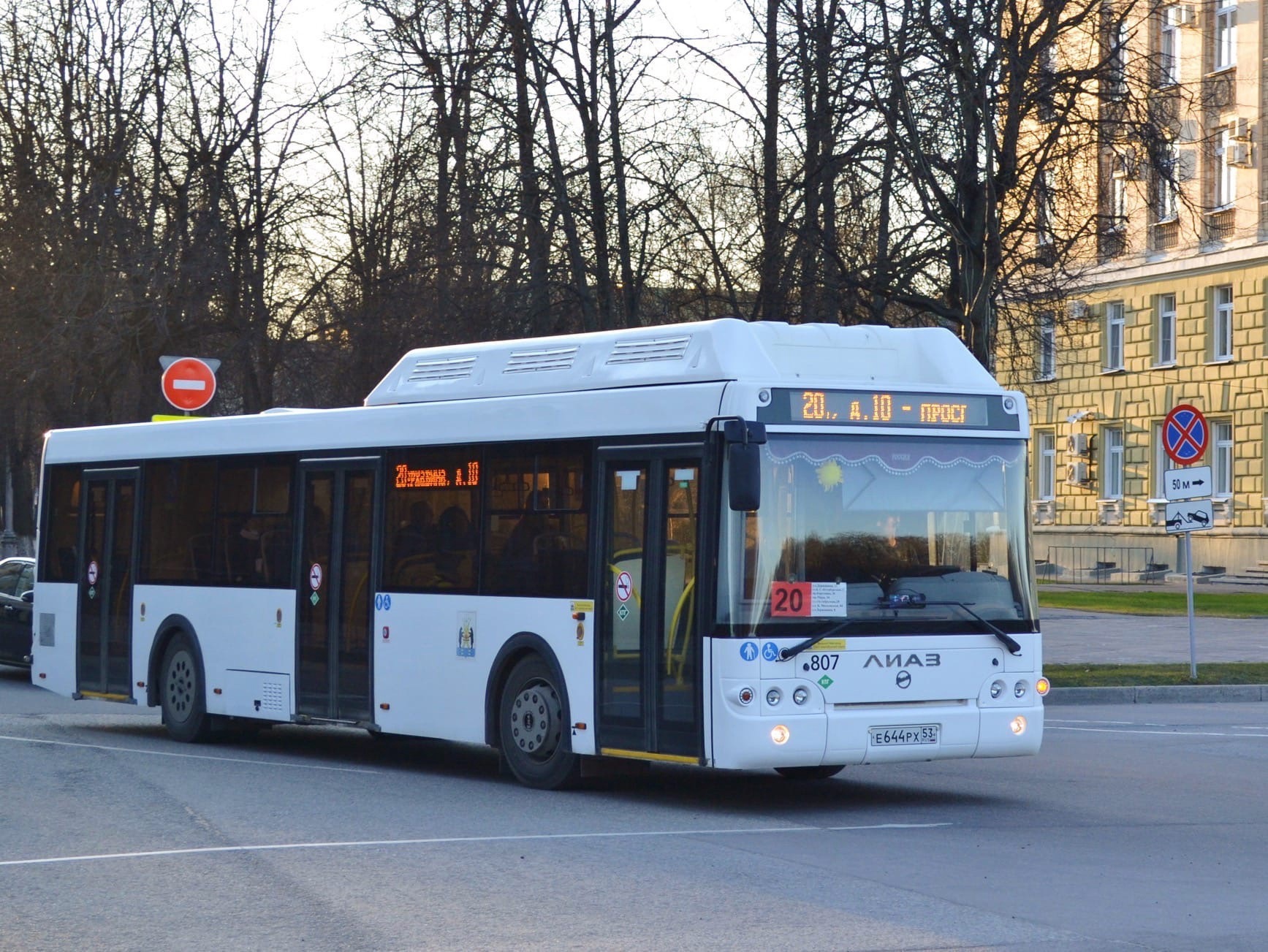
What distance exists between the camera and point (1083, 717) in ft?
63.3

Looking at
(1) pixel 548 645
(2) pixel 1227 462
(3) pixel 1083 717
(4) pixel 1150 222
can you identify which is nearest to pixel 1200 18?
(4) pixel 1150 222

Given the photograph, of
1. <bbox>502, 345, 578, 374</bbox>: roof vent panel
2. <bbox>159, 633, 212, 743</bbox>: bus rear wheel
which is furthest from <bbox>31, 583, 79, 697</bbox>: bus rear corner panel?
<bbox>502, 345, 578, 374</bbox>: roof vent panel

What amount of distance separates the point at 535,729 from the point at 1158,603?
29.9 meters

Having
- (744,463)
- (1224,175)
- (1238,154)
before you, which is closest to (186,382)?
(744,463)

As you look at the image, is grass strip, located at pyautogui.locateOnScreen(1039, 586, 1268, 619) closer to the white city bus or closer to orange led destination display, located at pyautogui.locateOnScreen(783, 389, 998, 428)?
the white city bus

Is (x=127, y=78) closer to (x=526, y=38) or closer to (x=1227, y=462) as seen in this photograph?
(x=526, y=38)

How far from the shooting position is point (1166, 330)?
175 ft

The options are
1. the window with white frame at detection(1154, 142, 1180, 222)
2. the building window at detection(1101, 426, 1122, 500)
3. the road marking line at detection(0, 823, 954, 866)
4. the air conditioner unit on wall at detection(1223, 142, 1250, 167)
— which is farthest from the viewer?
the building window at detection(1101, 426, 1122, 500)

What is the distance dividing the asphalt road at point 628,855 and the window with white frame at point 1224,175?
122 ft

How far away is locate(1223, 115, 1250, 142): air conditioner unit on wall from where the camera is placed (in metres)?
48.2

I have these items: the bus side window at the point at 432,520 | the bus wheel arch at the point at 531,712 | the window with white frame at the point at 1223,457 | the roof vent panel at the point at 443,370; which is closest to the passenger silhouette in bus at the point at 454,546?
the bus side window at the point at 432,520

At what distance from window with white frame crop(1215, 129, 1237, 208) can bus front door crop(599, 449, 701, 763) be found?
40591mm

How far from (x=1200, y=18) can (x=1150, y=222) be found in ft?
18.0

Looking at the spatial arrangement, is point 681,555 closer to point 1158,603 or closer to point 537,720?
point 537,720
